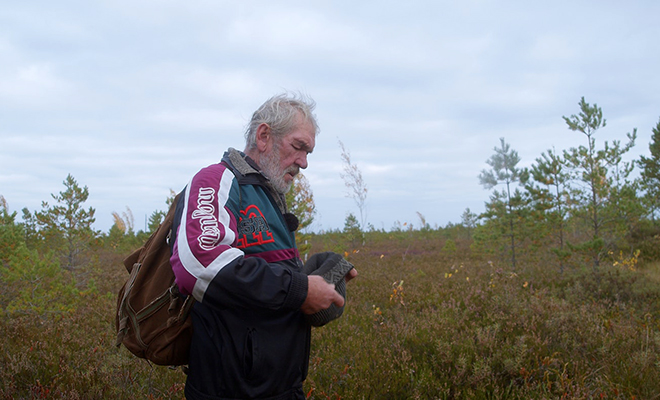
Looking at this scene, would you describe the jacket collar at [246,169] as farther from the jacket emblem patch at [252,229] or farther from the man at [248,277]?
the jacket emblem patch at [252,229]

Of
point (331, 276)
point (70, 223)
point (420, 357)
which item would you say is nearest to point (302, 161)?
point (331, 276)

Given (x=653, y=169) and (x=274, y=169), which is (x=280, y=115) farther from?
(x=653, y=169)

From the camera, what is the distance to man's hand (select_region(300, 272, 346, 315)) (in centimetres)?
159

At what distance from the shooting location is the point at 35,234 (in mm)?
11359

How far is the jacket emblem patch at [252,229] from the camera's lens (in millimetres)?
1728

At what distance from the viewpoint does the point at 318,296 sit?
1.60 metres

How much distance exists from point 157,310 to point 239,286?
511 mm

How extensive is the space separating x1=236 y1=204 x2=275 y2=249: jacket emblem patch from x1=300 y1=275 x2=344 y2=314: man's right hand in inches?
11.7

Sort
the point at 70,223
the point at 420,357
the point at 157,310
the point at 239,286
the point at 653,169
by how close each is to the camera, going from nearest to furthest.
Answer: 1. the point at 239,286
2. the point at 157,310
3. the point at 420,357
4. the point at 70,223
5. the point at 653,169

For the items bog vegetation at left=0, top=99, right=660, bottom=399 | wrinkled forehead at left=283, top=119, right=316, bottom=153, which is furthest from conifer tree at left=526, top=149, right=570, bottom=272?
wrinkled forehead at left=283, top=119, right=316, bottom=153

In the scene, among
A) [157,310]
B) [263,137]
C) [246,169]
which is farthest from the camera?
[263,137]

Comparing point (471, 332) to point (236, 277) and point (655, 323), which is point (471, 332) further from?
point (236, 277)

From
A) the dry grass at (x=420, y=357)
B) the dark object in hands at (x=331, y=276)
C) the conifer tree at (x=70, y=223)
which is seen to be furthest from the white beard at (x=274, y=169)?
the conifer tree at (x=70, y=223)

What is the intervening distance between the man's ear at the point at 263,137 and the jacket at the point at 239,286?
0.41 feet
